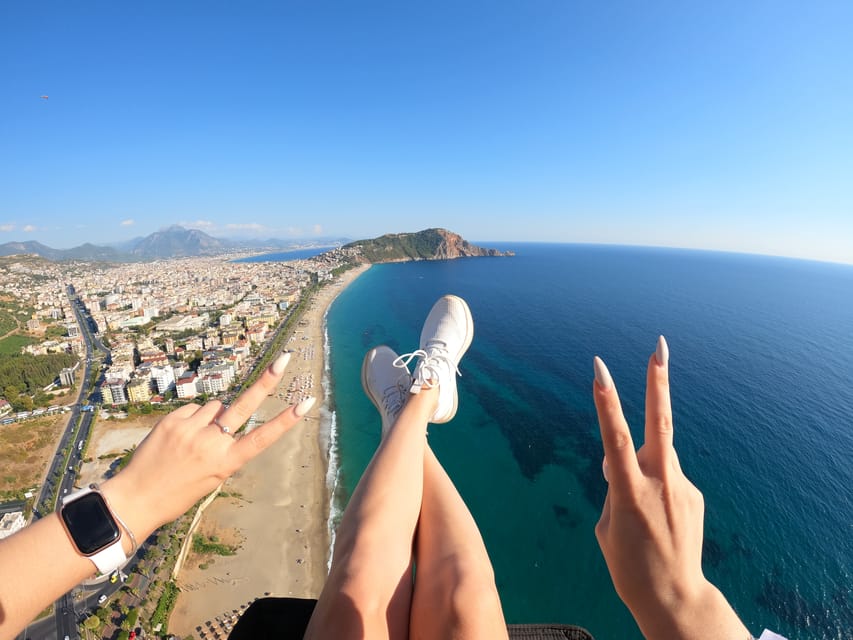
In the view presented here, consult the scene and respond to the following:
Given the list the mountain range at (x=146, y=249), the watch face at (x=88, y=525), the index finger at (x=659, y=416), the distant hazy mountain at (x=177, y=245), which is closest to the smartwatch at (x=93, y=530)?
the watch face at (x=88, y=525)

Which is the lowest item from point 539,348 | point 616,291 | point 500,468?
point 500,468

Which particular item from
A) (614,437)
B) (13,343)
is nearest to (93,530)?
(614,437)

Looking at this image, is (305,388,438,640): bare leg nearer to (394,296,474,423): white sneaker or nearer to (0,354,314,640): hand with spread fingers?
(0,354,314,640): hand with spread fingers

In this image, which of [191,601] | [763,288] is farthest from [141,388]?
[763,288]

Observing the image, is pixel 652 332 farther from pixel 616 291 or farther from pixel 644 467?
pixel 644 467

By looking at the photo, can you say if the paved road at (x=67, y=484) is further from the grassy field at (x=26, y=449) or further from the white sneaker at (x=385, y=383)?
the white sneaker at (x=385, y=383)

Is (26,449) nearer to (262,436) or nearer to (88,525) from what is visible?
(88,525)
